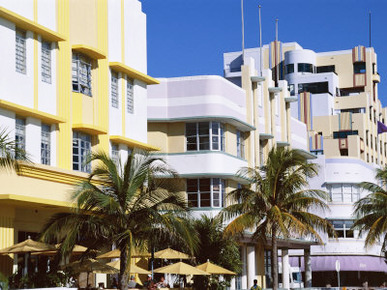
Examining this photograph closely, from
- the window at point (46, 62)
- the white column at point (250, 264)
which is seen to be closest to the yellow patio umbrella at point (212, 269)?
the window at point (46, 62)

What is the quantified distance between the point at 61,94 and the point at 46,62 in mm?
1466

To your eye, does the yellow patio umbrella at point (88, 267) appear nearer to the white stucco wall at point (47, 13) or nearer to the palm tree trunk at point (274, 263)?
the white stucco wall at point (47, 13)

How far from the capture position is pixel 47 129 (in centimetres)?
3459

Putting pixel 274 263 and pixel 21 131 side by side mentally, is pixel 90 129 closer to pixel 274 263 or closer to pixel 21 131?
pixel 21 131

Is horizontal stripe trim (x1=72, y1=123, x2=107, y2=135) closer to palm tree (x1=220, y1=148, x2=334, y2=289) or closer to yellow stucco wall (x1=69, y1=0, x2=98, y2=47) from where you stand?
yellow stucco wall (x1=69, y1=0, x2=98, y2=47)

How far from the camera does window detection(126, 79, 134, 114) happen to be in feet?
135

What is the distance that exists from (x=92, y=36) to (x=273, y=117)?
21913 millimetres

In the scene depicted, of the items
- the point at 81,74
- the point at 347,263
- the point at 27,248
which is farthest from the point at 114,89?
the point at 347,263

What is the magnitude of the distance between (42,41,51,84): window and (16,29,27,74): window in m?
1.40

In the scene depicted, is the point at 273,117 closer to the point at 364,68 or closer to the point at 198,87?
the point at 198,87

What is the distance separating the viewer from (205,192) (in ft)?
158

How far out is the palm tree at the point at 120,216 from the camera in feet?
96.4

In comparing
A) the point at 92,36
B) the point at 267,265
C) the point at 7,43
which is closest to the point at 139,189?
the point at 7,43

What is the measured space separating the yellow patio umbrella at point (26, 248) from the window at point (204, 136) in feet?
65.7
